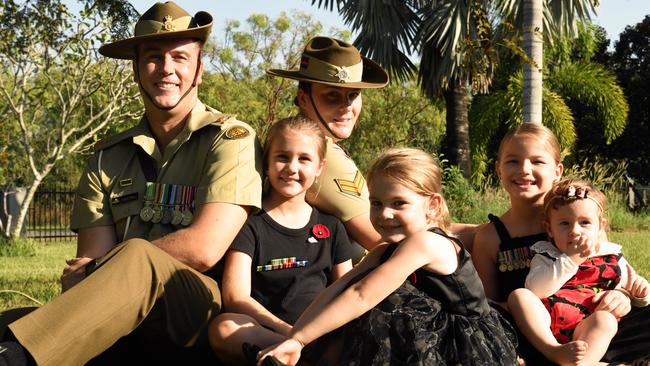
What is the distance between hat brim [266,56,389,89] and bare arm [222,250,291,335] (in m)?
0.98

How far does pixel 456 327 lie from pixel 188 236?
1.11 meters

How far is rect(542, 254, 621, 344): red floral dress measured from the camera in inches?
133

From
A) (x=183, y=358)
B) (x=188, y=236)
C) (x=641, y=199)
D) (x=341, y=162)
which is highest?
(x=341, y=162)

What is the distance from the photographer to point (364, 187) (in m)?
3.87

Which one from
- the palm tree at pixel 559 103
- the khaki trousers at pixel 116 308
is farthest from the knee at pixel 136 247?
the palm tree at pixel 559 103

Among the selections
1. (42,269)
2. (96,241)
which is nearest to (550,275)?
(96,241)

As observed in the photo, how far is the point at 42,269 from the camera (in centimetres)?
1116

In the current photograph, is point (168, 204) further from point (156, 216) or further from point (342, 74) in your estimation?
point (342, 74)

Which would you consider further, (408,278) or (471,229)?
(471,229)

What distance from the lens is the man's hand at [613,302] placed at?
11.2 feet

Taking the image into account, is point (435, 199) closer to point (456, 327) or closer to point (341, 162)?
point (456, 327)

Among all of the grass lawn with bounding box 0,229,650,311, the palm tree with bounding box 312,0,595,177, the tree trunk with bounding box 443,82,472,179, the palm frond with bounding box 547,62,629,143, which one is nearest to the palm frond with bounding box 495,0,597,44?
the palm tree with bounding box 312,0,595,177

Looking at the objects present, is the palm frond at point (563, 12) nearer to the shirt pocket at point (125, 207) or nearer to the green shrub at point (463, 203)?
the green shrub at point (463, 203)

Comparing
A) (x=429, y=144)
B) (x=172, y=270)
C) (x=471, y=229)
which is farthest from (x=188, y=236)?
(x=429, y=144)
